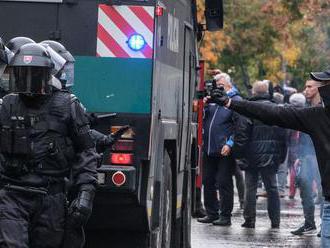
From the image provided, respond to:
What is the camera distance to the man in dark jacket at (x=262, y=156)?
1426 cm

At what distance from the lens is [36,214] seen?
22.9 feet

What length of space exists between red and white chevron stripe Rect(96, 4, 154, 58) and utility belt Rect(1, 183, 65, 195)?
1.41 m

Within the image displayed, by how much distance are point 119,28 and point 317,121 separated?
72.3 inches

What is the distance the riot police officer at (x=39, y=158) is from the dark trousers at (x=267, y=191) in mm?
7462

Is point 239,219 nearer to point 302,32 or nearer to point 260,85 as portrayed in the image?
point 260,85

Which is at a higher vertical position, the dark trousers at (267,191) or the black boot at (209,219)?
Answer: the dark trousers at (267,191)

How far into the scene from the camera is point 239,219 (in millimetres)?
15805

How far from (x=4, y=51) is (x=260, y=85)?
744 cm

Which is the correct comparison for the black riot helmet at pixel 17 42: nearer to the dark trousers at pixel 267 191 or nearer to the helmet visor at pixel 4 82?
the helmet visor at pixel 4 82

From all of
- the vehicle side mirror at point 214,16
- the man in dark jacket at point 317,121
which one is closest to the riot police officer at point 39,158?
the man in dark jacket at point 317,121

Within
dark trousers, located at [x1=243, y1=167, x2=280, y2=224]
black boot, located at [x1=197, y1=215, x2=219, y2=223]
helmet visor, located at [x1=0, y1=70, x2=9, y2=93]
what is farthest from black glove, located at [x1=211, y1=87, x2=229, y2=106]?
black boot, located at [x1=197, y1=215, x2=219, y2=223]

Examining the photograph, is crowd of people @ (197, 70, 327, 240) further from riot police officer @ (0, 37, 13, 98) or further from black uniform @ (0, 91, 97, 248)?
black uniform @ (0, 91, 97, 248)

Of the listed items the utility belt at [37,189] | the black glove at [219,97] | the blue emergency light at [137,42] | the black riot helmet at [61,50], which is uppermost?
the blue emergency light at [137,42]

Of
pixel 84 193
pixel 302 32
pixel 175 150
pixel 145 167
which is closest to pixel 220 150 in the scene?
pixel 175 150
